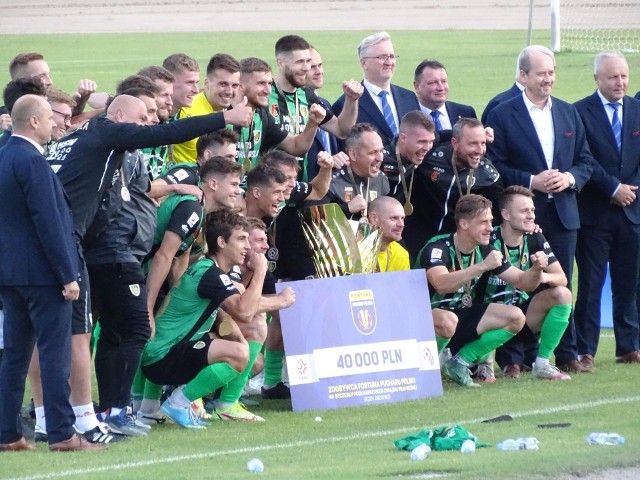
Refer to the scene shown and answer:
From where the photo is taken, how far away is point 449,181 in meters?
11.1

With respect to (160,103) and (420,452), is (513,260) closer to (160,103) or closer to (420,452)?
(160,103)

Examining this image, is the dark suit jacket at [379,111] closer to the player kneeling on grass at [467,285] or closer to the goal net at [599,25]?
the player kneeling on grass at [467,285]

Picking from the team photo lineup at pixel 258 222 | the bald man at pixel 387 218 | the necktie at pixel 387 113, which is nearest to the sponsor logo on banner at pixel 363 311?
the team photo lineup at pixel 258 222

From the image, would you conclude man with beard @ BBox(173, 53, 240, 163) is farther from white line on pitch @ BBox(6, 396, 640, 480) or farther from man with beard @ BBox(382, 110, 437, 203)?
white line on pitch @ BBox(6, 396, 640, 480)

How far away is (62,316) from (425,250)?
3.36 meters

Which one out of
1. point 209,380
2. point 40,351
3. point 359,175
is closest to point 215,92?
point 359,175

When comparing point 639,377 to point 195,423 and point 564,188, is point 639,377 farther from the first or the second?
point 195,423

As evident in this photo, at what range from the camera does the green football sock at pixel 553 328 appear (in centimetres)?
1083

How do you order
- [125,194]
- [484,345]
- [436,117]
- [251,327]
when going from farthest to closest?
[436,117] < [484,345] < [251,327] < [125,194]

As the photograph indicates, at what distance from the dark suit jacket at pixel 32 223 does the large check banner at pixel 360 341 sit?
1988 millimetres

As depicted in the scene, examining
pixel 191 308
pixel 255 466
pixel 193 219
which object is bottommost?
pixel 255 466

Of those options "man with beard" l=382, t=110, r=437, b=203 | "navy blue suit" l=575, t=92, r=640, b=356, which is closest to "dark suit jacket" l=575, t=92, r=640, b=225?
"navy blue suit" l=575, t=92, r=640, b=356

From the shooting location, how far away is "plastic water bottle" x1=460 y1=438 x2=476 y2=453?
801 centimetres

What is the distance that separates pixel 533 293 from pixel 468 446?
3.23 m
